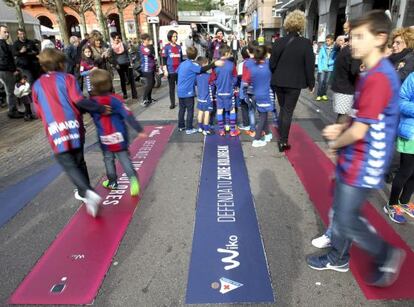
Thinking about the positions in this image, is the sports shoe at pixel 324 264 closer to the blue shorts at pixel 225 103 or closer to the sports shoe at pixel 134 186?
the sports shoe at pixel 134 186

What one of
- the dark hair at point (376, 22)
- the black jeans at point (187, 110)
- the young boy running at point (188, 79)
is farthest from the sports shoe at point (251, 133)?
the dark hair at point (376, 22)

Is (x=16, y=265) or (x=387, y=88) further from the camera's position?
(x=16, y=265)

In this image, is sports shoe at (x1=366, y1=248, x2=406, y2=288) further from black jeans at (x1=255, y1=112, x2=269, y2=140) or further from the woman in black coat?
black jeans at (x1=255, y1=112, x2=269, y2=140)

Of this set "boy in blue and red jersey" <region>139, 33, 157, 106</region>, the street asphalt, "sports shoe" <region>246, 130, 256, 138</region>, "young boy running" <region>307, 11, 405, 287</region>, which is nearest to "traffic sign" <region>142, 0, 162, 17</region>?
"boy in blue and red jersey" <region>139, 33, 157, 106</region>

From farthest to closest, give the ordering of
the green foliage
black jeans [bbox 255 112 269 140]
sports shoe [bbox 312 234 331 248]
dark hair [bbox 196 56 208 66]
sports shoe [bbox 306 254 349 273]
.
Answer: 1. the green foliage
2. dark hair [bbox 196 56 208 66]
3. black jeans [bbox 255 112 269 140]
4. sports shoe [bbox 312 234 331 248]
5. sports shoe [bbox 306 254 349 273]

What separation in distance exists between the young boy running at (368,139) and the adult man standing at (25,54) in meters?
8.55

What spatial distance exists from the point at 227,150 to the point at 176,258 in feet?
9.75

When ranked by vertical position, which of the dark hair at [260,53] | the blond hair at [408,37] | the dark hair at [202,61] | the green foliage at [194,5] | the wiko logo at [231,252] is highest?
the green foliage at [194,5]

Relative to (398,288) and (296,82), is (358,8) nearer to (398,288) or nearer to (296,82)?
(296,82)

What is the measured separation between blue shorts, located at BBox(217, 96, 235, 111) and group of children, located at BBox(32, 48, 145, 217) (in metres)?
2.66

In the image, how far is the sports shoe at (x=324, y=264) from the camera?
2633mm

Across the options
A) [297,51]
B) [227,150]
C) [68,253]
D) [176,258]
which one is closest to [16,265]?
[68,253]

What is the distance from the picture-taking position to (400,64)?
12.4ft

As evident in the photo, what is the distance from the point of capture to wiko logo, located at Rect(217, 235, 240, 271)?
8.96ft
